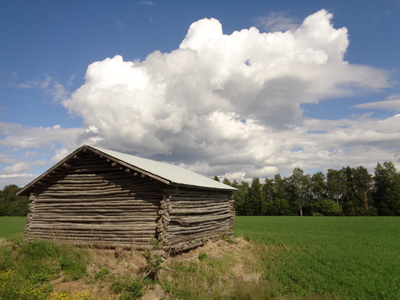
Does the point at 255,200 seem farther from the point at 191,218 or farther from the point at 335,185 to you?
the point at 191,218

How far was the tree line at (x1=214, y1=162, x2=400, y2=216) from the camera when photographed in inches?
2813

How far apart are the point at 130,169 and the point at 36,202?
721cm

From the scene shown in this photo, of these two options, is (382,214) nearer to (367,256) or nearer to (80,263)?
(367,256)

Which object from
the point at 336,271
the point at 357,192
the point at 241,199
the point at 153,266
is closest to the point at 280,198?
the point at 241,199

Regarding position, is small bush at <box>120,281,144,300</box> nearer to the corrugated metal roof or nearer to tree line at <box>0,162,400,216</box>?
the corrugated metal roof

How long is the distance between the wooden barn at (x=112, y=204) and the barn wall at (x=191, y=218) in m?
0.05

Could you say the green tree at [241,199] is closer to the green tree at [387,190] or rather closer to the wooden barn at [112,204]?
the green tree at [387,190]

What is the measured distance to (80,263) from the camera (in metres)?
11.4

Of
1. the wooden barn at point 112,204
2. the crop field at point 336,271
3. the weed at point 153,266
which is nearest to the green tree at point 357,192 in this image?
the crop field at point 336,271

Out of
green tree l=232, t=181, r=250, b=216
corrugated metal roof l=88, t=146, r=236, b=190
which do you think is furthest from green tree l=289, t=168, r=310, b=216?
corrugated metal roof l=88, t=146, r=236, b=190

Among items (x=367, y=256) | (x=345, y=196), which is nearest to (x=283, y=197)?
(x=345, y=196)

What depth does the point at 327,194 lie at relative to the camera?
3310 inches

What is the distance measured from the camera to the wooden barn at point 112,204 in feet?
42.8

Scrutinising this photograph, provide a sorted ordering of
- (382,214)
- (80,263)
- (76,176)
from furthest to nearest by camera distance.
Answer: (382,214), (76,176), (80,263)
